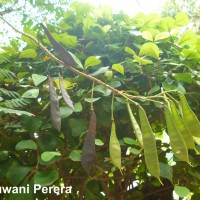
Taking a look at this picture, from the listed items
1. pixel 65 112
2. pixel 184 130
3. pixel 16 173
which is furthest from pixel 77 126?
pixel 184 130

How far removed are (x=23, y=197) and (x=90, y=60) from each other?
383 mm

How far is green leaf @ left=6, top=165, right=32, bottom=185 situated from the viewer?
0.67 m

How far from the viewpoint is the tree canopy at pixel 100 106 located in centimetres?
63

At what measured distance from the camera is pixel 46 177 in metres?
0.66

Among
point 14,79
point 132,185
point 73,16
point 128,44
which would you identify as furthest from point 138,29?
point 132,185

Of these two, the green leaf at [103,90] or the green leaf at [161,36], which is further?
the green leaf at [161,36]

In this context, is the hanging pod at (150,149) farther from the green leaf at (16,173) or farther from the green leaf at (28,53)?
the green leaf at (28,53)

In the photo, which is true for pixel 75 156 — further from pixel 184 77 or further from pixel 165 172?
pixel 184 77

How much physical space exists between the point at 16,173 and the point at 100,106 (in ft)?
0.95

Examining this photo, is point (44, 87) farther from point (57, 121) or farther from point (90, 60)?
point (57, 121)

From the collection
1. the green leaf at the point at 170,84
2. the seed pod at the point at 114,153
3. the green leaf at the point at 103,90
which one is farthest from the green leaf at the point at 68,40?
the seed pod at the point at 114,153

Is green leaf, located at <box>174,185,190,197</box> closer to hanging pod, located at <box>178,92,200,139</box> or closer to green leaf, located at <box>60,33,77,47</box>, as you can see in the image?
hanging pod, located at <box>178,92,200,139</box>

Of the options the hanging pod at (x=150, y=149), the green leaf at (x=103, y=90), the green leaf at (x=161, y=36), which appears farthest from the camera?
the green leaf at (x=161, y=36)

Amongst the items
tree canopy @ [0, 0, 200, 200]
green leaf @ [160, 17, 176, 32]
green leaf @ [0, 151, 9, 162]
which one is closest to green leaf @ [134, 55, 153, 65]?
tree canopy @ [0, 0, 200, 200]
